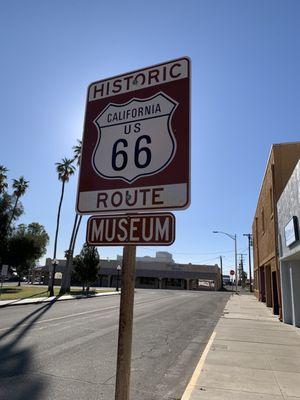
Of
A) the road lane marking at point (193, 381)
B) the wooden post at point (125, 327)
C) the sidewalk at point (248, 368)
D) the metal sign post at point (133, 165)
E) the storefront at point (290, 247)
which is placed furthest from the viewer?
the storefront at point (290, 247)

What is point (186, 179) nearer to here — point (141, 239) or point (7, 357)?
point (141, 239)

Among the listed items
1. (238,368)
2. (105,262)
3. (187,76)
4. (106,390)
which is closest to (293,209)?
(238,368)

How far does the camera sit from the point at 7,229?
48.8m

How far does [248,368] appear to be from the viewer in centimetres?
880

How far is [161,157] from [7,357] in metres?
8.63

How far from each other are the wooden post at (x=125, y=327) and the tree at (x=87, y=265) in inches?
1858

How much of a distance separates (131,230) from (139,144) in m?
0.60

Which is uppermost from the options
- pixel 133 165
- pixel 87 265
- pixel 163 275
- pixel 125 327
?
pixel 163 275

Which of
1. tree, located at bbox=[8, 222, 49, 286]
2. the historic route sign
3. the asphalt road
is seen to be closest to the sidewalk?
the asphalt road

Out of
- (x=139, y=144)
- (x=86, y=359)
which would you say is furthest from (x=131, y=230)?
(x=86, y=359)

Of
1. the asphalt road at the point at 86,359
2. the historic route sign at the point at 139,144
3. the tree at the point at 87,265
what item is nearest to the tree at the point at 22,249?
the tree at the point at 87,265

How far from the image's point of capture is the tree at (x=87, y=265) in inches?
1930

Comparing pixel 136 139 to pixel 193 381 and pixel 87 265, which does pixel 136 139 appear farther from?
pixel 87 265

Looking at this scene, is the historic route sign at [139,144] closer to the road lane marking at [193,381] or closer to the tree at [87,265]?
the road lane marking at [193,381]
